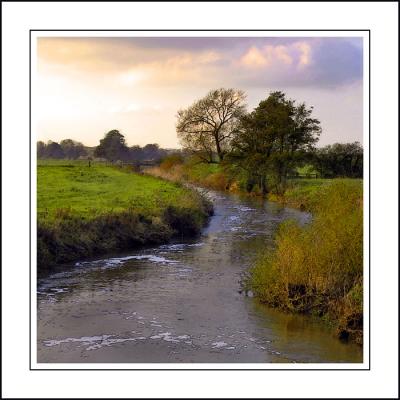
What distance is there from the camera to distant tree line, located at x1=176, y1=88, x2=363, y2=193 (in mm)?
13805

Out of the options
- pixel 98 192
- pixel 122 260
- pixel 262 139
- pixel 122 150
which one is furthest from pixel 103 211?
pixel 262 139

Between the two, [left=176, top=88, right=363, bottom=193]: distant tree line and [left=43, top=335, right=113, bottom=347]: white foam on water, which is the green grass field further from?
[left=43, top=335, right=113, bottom=347]: white foam on water

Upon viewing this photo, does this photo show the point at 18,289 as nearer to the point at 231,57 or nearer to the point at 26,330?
the point at 26,330

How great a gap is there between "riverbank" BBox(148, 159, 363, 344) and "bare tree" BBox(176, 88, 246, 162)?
328 centimetres

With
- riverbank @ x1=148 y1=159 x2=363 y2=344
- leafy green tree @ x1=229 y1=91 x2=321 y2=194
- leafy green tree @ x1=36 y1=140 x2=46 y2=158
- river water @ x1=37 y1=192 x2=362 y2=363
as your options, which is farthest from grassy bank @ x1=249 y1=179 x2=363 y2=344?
leafy green tree @ x1=36 y1=140 x2=46 y2=158

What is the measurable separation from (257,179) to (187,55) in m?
10.0

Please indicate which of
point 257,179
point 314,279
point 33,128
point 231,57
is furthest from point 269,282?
point 257,179

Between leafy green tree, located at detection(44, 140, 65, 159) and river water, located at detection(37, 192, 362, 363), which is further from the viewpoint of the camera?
leafy green tree, located at detection(44, 140, 65, 159)

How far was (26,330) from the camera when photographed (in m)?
9.05

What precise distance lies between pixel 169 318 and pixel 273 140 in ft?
33.5

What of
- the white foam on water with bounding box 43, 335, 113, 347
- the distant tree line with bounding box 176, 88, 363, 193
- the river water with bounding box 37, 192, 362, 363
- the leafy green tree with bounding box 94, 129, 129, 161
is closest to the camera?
the river water with bounding box 37, 192, 362, 363

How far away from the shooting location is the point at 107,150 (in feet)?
46.5

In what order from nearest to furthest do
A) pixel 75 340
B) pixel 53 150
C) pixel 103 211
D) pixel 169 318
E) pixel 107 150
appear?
1. pixel 75 340
2. pixel 169 318
3. pixel 53 150
4. pixel 107 150
5. pixel 103 211

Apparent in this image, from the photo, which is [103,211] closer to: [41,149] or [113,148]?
[113,148]
